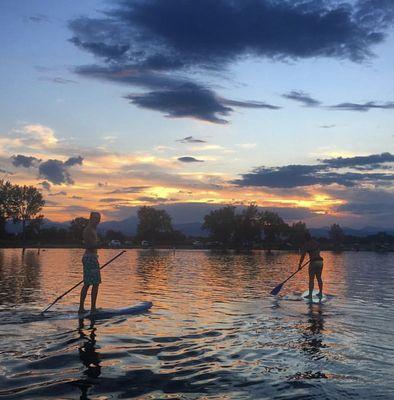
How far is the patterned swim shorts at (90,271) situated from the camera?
13422mm

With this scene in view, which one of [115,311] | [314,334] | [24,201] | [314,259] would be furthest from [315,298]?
[24,201]

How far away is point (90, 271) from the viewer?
1348cm

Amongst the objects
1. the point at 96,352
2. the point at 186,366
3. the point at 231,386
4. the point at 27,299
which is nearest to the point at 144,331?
the point at 96,352

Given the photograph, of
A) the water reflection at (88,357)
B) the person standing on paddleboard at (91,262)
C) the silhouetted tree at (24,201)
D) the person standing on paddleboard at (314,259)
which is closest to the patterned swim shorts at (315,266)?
the person standing on paddleboard at (314,259)

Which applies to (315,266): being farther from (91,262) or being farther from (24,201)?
(24,201)

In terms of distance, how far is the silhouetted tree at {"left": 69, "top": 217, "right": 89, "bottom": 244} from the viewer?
156875 mm

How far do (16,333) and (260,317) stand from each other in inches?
272

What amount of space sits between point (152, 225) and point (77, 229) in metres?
29.8

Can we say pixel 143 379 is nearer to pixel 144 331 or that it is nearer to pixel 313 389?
pixel 313 389

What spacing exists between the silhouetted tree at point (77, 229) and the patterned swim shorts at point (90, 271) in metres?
143

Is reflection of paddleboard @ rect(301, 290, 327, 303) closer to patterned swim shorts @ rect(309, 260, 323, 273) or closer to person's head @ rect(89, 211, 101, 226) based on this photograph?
patterned swim shorts @ rect(309, 260, 323, 273)

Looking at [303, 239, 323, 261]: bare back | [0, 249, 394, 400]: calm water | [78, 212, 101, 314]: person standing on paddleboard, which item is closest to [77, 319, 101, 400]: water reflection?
[0, 249, 394, 400]: calm water

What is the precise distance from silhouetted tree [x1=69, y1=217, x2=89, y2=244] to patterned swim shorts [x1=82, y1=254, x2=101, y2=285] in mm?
142527

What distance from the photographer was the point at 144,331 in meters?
11.6
